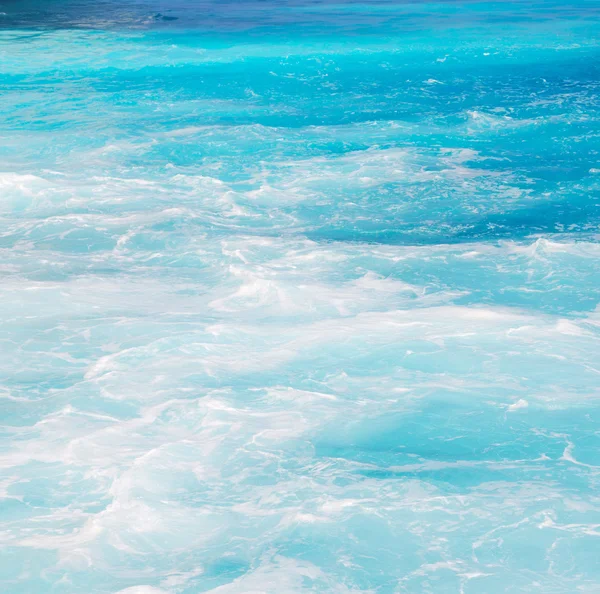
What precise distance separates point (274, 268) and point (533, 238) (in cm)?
361

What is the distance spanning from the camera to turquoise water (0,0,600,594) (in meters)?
6.00

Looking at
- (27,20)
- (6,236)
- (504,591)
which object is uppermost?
(27,20)

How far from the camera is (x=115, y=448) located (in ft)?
23.0

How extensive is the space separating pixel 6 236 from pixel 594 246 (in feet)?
25.9

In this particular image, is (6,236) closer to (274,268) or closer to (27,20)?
(274,268)

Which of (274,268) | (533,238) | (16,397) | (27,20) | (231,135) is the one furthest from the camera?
(27,20)

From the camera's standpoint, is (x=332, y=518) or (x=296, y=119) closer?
(x=332, y=518)

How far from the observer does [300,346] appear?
8.67m

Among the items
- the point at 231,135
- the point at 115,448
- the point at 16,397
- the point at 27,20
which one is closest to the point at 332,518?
the point at 115,448

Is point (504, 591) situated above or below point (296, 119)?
below

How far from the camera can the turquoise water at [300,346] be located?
5996 mm

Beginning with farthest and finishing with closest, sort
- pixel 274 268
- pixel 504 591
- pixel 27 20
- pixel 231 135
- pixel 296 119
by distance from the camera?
pixel 27 20 → pixel 296 119 → pixel 231 135 → pixel 274 268 → pixel 504 591

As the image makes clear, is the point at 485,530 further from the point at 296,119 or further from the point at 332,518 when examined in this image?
the point at 296,119

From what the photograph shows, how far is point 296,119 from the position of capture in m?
17.5
